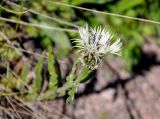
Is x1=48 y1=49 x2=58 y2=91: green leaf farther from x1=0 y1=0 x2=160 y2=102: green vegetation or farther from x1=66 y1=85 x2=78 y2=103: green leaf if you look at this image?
x1=66 y1=85 x2=78 y2=103: green leaf

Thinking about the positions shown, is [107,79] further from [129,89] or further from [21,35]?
[21,35]

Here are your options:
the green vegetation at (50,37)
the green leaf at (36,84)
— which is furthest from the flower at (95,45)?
the green leaf at (36,84)

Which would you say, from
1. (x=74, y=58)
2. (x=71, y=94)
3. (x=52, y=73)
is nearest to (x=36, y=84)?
(x=52, y=73)

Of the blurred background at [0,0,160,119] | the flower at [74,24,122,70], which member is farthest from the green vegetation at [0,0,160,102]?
the flower at [74,24,122,70]

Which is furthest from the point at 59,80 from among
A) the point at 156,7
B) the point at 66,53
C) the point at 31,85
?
the point at 156,7

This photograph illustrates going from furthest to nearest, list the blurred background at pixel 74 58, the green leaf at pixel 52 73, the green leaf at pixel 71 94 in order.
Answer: the blurred background at pixel 74 58 → the green leaf at pixel 52 73 → the green leaf at pixel 71 94

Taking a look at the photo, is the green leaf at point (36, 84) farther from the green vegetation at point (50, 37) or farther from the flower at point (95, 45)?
the flower at point (95, 45)

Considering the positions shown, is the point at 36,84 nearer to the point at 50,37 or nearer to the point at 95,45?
the point at 50,37

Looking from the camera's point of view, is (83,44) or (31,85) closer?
(83,44)
